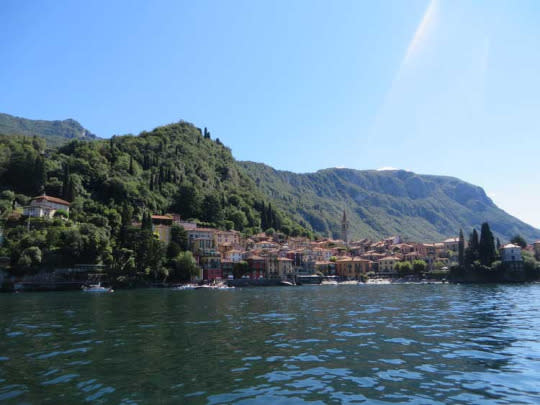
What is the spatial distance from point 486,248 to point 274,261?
53.8 meters

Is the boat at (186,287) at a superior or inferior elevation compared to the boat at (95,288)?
inferior

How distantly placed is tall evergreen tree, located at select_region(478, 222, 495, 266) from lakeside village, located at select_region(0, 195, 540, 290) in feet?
7.92

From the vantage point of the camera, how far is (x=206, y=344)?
18031mm

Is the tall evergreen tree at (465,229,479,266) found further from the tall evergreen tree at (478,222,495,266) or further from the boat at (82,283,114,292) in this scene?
the boat at (82,283,114,292)

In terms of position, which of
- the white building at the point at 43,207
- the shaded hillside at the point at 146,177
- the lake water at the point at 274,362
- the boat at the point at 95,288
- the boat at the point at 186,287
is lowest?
the boat at the point at 186,287

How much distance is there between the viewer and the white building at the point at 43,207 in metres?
82.2

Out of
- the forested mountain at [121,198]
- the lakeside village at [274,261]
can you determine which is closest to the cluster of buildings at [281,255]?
the lakeside village at [274,261]

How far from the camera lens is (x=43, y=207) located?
275ft

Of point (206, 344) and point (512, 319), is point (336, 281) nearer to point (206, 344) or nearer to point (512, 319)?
point (512, 319)

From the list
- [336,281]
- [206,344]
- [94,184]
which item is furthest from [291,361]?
[94,184]

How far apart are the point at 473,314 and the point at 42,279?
69.8m

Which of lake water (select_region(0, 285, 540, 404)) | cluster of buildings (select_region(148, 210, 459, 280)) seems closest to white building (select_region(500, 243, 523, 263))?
cluster of buildings (select_region(148, 210, 459, 280))

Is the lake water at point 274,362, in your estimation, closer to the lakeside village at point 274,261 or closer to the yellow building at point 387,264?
the lakeside village at point 274,261

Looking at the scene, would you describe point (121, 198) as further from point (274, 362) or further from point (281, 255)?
point (274, 362)
